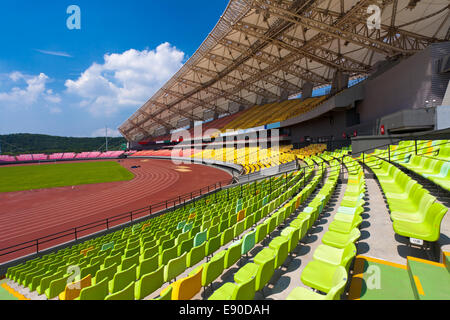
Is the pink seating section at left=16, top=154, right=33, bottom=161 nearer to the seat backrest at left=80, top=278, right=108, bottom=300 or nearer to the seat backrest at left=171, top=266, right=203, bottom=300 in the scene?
the seat backrest at left=80, top=278, right=108, bottom=300

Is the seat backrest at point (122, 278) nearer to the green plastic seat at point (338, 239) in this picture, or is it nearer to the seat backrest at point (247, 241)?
the seat backrest at point (247, 241)

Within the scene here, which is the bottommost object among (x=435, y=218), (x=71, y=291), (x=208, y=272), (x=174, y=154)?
(x=71, y=291)

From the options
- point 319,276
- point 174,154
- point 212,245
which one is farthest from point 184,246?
point 174,154

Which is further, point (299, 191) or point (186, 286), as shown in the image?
point (299, 191)

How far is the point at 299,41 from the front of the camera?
22250 mm

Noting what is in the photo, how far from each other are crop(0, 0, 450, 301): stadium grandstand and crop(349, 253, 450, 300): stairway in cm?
2

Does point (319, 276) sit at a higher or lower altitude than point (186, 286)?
higher

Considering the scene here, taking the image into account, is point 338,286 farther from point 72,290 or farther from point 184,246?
point 72,290

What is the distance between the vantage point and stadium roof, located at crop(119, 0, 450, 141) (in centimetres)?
1673

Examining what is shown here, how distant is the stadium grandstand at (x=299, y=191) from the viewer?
10.5 feet

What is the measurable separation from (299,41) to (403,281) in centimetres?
2472

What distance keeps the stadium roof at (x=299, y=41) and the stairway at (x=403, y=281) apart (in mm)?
18516
